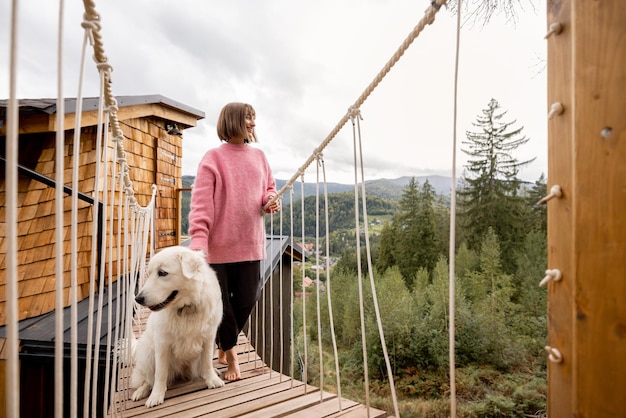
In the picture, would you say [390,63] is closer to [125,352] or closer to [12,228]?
[12,228]

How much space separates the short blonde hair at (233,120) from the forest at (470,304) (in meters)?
5.39

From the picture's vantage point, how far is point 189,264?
1.41 meters

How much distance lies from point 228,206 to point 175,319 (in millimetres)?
577

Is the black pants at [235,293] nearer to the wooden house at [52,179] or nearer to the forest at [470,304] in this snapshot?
the wooden house at [52,179]

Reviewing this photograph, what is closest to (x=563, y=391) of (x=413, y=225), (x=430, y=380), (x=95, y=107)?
(x=95, y=107)

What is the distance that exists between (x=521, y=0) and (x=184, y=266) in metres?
2.71

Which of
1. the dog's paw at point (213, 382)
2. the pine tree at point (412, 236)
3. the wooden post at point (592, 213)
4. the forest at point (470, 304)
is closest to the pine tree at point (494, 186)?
the forest at point (470, 304)

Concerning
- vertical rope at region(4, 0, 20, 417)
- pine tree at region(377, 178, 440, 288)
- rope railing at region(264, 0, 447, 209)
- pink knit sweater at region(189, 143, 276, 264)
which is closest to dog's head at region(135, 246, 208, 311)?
pink knit sweater at region(189, 143, 276, 264)

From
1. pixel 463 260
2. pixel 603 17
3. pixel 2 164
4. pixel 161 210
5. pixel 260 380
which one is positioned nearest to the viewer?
pixel 603 17

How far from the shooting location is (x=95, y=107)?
297 centimetres

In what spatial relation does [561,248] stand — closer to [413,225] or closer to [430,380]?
[430,380]

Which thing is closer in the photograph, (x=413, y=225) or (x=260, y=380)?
(x=260, y=380)

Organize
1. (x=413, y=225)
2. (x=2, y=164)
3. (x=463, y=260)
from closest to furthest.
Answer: (x=2, y=164) → (x=463, y=260) → (x=413, y=225)

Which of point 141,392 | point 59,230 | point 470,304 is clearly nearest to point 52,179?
point 141,392
